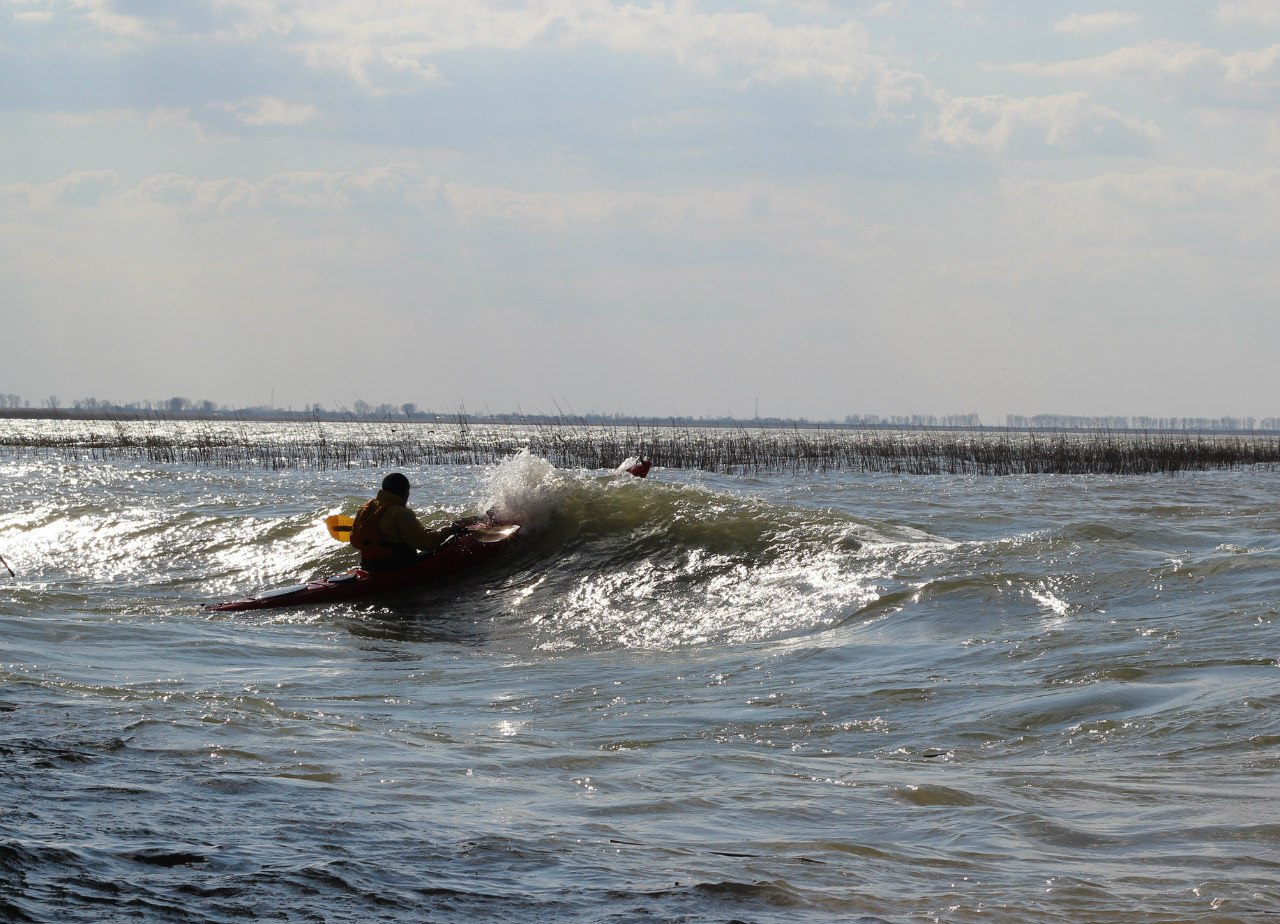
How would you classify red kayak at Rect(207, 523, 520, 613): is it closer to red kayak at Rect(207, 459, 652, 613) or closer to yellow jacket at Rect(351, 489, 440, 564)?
red kayak at Rect(207, 459, 652, 613)

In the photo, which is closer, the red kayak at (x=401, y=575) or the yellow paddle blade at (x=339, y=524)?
the red kayak at (x=401, y=575)

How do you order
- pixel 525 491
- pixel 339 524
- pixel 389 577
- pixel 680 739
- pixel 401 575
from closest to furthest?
pixel 680 739
pixel 389 577
pixel 401 575
pixel 339 524
pixel 525 491

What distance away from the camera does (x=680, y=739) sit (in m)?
5.26

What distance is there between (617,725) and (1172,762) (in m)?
2.28

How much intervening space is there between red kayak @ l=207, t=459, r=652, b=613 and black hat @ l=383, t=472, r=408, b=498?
2.36ft

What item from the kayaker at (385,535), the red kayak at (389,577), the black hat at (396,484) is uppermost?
the black hat at (396,484)

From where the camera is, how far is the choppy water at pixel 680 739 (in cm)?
317

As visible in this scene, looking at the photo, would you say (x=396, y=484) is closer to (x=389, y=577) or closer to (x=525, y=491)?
(x=389, y=577)

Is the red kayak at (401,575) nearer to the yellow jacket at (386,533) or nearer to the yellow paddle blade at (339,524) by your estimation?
the yellow jacket at (386,533)

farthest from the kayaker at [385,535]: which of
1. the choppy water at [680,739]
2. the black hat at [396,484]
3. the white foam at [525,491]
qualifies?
the white foam at [525,491]

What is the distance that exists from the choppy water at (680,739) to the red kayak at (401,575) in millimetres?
188

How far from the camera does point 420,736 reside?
5156mm

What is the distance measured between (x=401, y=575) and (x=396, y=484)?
0.84 m

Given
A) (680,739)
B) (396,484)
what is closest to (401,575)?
(396,484)
